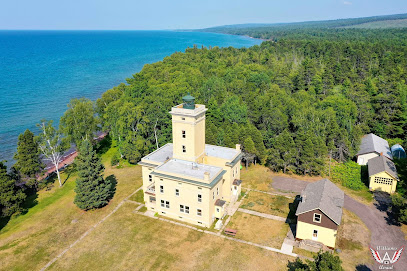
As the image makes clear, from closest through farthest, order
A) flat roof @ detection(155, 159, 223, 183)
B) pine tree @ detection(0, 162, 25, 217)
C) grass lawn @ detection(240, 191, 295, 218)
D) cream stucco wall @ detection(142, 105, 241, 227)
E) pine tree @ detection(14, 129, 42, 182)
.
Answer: cream stucco wall @ detection(142, 105, 241, 227) → flat roof @ detection(155, 159, 223, 183) → pine tree @ detection(0, 162, 25, 217) → grass lawn @ detection(240, 191, 295, 218) → pine tree @ detection(14, 129, 42, 182)

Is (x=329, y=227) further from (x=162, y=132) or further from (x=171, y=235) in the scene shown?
(x=162, y=132)

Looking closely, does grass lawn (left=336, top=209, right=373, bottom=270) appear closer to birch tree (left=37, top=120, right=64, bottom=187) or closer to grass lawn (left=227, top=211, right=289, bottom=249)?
grass lawn (left=227, top=211, right=289, bottom=249)

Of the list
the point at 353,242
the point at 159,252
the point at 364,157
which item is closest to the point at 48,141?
the point at 159,252

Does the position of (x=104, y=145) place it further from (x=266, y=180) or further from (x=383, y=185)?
(x=383, y=185)

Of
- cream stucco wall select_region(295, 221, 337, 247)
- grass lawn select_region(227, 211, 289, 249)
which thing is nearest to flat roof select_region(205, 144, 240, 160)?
grass lawn select_region(227, 211, 289, 249)

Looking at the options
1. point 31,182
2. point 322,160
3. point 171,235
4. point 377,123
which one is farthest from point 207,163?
point 377,123

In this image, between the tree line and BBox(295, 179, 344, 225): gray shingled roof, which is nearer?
BBox(295, 179, 344, 225): gray shingled roof
